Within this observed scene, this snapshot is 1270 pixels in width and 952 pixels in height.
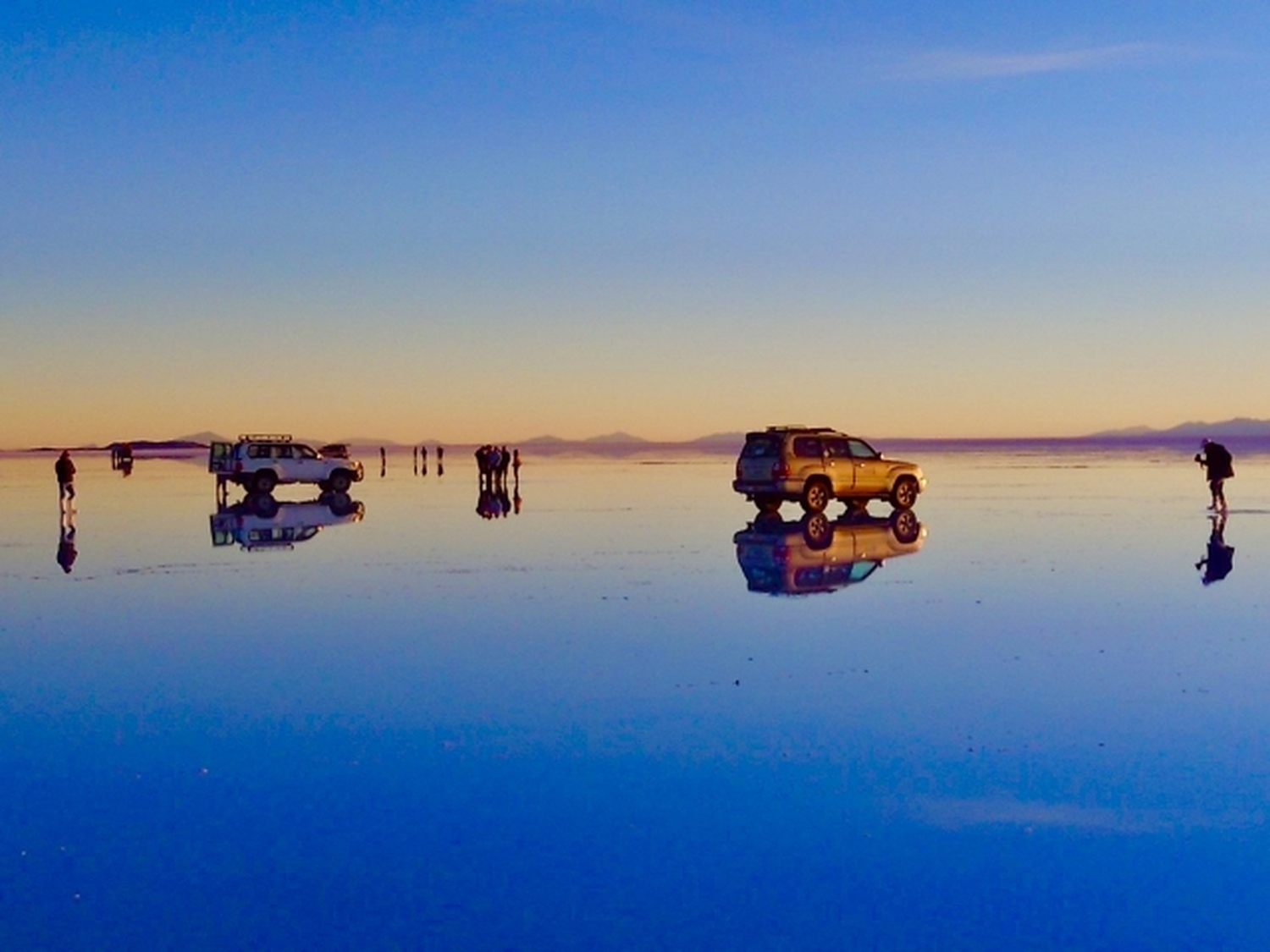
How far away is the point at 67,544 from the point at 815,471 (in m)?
15.8

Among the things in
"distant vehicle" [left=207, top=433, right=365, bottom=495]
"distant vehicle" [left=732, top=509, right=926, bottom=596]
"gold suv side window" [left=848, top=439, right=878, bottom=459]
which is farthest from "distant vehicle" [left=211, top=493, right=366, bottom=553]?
"gold suv side window" [left=848, top=439, right=878, bottom=459]

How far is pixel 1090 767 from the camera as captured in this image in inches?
365

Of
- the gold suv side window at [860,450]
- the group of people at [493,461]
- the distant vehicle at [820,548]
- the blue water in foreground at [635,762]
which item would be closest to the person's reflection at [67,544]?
the blue water in foreground at [635,762]

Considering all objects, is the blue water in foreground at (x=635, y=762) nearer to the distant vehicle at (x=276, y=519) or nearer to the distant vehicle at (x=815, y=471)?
the distant vehicle at (x=276, y=519)

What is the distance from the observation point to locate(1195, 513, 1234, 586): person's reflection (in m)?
20.1

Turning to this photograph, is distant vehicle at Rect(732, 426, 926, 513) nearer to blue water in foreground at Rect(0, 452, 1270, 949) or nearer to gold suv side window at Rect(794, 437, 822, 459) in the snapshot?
gold suv side window at Rect(794, 437, 822, 459)

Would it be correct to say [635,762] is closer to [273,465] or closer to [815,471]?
[815,471]

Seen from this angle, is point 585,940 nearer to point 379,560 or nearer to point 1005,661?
point 1005,661

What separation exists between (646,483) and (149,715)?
5003 centimetres

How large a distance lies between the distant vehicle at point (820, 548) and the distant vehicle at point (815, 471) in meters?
0.48

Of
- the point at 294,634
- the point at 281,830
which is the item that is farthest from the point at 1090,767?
the point at 294,634

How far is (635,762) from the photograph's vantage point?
951 cm

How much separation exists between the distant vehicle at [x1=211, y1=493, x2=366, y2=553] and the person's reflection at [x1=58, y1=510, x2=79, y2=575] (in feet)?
8.55

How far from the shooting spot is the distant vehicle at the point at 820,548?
2048 centimetres
